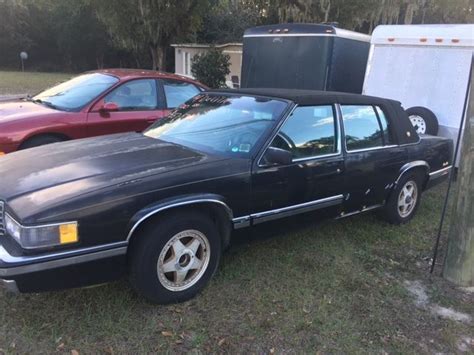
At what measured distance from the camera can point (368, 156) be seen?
4340 mm

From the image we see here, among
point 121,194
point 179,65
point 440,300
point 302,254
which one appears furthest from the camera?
point 179,65

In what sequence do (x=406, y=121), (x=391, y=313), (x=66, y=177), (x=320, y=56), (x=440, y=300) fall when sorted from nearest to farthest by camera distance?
1. (x=66, y=177)
2. (x=391, y=313)
3. (x=440, y=300)
4. (x=406, y=121)
5. (x=320, y=56)

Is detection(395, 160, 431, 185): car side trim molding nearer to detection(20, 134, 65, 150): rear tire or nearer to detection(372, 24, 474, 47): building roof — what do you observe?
detection(372, 24, 474, 47): building roof

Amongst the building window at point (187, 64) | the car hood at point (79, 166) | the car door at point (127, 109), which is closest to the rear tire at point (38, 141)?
the car door at point (127, 109)

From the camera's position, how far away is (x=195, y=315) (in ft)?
10.4

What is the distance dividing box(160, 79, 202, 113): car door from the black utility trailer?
3.09 metres

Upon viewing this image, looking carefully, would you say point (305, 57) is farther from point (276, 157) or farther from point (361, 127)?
point (276, 157)

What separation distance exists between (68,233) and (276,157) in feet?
5.25

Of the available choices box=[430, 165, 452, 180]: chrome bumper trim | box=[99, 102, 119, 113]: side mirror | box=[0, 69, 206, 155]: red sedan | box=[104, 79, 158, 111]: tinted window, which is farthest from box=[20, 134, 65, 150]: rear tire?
box=[430, 165, 452, 180]: chrome bumper trim

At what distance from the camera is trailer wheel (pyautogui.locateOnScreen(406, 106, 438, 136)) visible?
23.0 feet

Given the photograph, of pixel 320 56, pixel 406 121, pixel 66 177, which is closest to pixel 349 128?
pixel 406 121

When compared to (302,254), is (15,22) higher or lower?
higher

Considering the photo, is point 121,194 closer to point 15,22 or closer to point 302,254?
point 302,254

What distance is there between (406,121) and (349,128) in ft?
3.48
